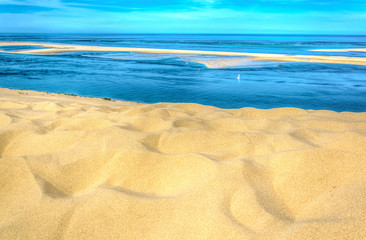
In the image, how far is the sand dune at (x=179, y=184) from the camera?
1842 mm

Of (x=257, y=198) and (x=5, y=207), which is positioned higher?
(x=257, y=198)

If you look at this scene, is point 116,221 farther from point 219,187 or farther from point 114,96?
point 114,96

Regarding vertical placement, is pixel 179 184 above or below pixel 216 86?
above

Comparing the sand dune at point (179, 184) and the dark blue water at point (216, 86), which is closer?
the sand dune at point (179, 184)

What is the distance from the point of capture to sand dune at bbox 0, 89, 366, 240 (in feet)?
6.04

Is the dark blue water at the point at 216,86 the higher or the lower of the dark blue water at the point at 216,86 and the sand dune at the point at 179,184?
the lower

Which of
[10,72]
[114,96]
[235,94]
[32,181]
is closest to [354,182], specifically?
[32,181]

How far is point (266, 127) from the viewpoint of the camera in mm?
3910

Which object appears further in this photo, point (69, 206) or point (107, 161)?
point (107, 161)

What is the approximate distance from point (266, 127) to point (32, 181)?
2.94 m

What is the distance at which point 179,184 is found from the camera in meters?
2.42

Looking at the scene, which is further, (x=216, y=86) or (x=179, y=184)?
(x=216, y=86)

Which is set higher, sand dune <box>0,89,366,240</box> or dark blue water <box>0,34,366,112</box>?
sand dune <box>0,89,366,240</box>

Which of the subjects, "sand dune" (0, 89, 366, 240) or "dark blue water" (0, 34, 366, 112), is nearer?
"sand dune" (0, 89, 366, 240)
